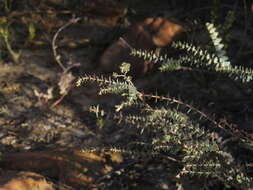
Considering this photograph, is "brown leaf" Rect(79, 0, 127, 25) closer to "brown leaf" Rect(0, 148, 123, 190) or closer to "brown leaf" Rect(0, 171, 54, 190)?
"brown leaf" Rect(0, 148, 123, 190)

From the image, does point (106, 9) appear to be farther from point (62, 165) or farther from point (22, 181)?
point (22, 181)

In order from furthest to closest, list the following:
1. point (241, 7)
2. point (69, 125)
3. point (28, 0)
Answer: point (28, 0) < point (241, 7) < point (69, 125)

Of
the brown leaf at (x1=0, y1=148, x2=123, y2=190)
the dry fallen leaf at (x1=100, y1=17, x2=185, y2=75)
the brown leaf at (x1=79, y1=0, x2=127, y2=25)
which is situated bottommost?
the brown leaf at (x1=0, y1=148, x2=123, y2=190)

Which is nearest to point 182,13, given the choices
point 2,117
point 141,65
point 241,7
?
point 241,7

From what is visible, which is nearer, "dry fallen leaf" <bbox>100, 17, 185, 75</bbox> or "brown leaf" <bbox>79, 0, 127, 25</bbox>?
"dry fallen leaf" <bbox>100, 17, 185, 75</bbox>

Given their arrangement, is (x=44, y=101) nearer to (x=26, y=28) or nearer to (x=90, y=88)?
(x=90, y=88)

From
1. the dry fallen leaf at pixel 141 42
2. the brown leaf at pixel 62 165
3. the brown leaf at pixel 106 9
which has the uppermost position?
the brown leaf at pixel 106 9

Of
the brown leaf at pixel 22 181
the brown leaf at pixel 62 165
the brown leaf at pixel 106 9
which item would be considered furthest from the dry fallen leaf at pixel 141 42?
the brown leaf at pixel 22 181

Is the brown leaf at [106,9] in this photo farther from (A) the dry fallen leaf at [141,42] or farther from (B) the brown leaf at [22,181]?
(B) the brown leaf at [22,181]

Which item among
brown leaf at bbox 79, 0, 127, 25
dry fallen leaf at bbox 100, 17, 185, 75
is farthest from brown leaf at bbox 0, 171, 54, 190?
A: brown leaf at bbox 79, 0, 127, 25
